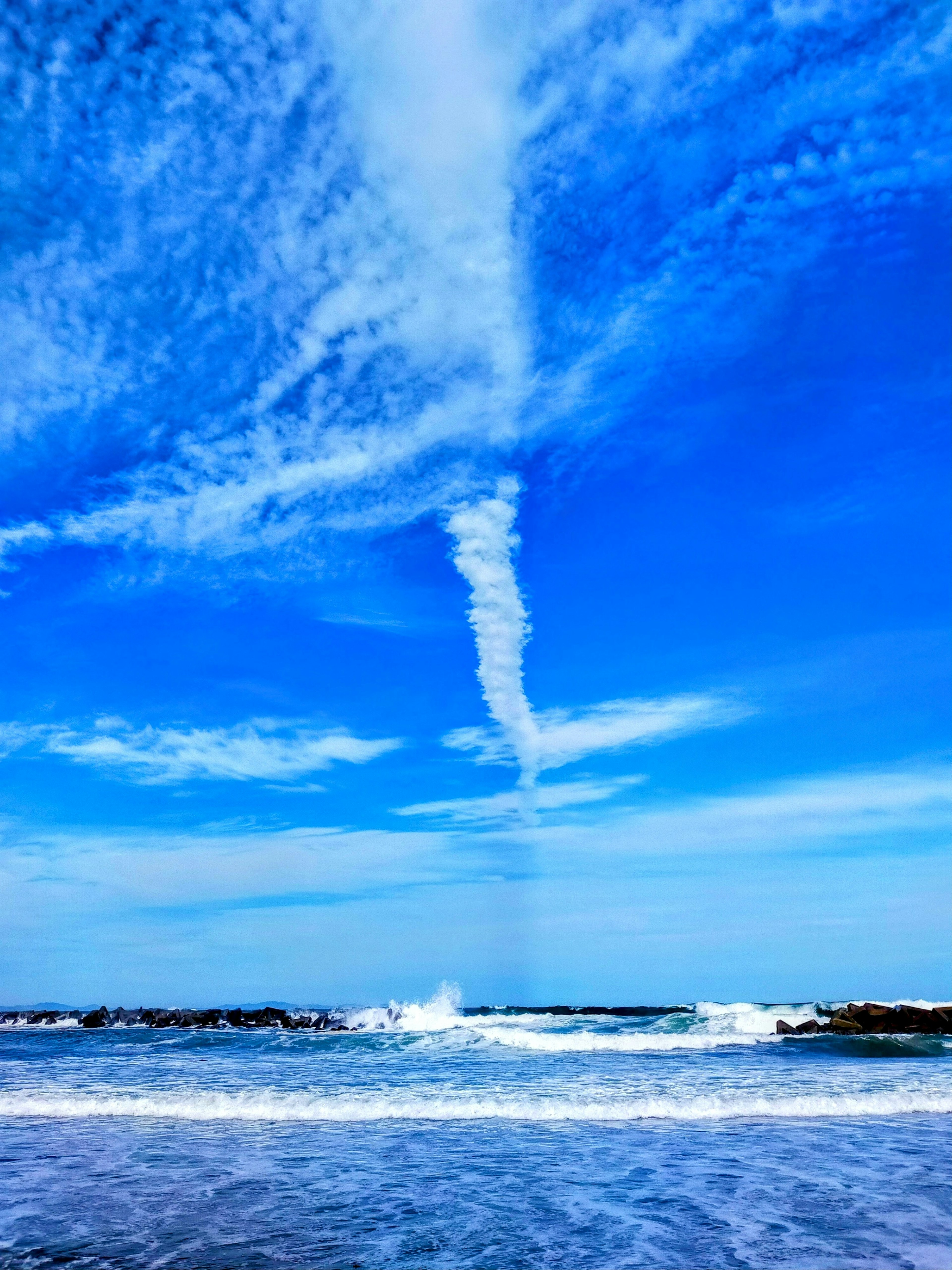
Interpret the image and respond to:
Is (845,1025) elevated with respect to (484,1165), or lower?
elevated

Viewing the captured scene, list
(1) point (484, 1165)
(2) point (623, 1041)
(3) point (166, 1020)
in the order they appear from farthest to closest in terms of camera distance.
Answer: (3) point (166, 1020) → (2) point (623, 1041) → (1) point (484, 1165)

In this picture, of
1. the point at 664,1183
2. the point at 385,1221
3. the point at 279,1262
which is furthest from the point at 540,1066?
the point at 279,1262

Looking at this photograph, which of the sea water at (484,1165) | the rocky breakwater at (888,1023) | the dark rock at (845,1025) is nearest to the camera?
the sea water at (484,1165)

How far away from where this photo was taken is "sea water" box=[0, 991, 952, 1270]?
25.1 ft

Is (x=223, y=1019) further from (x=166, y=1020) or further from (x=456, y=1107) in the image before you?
(x=456, y=1107)

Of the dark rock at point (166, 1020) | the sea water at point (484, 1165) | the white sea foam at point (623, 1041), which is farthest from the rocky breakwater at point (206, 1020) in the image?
the sea water at point (484, 1165)

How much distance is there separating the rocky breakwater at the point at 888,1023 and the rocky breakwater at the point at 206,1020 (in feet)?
88.5

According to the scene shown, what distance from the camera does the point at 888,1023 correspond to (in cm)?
3322

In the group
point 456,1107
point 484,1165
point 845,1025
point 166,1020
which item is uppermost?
point 166,1020

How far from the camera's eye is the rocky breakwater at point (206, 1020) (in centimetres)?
4859

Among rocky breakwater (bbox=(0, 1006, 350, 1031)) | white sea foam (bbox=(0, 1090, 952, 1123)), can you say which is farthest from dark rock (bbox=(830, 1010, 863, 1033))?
rocky breakwater (bbox=(0, 1006, 350, 1031))

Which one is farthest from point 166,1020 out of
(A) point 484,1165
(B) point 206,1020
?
(A) point 484,1165

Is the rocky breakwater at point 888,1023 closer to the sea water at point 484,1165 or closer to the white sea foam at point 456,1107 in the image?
the sea water at point 484,1165

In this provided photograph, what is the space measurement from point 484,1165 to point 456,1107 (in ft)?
19.6
